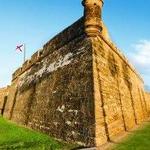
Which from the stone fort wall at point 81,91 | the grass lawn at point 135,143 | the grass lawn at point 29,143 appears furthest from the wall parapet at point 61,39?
the grass lawn at point 135,143

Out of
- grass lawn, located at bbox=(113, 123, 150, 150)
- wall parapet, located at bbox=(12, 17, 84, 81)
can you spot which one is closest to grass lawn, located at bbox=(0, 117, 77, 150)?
grass lawn, located at bbox=(113, 123, 150, 150)

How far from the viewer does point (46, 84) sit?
13.4 meters

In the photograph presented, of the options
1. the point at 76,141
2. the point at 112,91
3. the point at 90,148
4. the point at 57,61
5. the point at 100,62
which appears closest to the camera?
the point at 90,148

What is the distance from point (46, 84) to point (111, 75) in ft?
11.1

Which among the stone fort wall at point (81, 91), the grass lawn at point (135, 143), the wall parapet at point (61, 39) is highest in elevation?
the wall parapet at point (61, 39)

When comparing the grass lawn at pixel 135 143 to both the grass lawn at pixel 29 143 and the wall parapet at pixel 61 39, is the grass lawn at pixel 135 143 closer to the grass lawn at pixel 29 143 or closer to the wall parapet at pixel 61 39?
the grass lawn at pixel 29 143

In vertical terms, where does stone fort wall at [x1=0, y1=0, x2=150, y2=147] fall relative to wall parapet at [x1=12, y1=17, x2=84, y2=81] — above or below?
below

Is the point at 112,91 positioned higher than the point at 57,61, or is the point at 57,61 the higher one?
the point at 57,61

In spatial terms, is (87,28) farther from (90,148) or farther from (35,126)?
(35,126)

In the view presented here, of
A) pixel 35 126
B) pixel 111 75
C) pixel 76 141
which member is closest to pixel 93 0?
pixel 111 75

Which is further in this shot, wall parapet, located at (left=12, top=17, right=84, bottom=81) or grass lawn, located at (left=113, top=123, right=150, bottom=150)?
wall parapet, located at (left=12, top=17, right=84, bottom=81)

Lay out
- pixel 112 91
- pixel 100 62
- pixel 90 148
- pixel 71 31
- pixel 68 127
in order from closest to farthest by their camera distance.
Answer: pixel 90 148 < pixel 68 127 < pixel 100 62 < pixel 112 91 < pixel 71 31

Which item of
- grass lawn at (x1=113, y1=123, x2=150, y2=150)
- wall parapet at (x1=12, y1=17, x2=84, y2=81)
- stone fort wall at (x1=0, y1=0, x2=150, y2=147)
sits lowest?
grass lawn at (x1=113, y1=123, x2=150, y2=150)

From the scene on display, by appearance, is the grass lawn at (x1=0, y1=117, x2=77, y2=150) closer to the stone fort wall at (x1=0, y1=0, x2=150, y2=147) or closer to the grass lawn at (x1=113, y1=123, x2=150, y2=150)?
the stone fort wall at (x1=0, y1=0, x2=150, y2=147)
